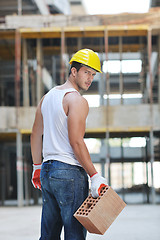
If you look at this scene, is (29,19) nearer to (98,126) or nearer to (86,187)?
(98,126)

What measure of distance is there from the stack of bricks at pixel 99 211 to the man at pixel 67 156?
6 cm

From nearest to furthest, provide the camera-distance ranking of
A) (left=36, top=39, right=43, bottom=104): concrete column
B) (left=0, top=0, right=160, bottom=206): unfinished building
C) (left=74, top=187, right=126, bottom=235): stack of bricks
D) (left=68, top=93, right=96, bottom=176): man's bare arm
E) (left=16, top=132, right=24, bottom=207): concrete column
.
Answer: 1. (left=74, top=187, right=126, bottom=235): stack of bricks
2. (left=68, top=93, right=96, bottom=176): man's bare arm
3. (left=16, top=132, right=24, bottom=207): concrete column
4. (left=0, top=0, right=160, bottom=206): unfinished building
5. (left=36, top=39, right=43, bottom=104): concrete column

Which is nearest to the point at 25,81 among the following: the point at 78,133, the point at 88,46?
the point at 88,46

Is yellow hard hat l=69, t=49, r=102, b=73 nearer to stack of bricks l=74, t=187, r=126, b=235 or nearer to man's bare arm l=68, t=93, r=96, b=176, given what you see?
man's bare arm l=68, t=93, r=96, b=176

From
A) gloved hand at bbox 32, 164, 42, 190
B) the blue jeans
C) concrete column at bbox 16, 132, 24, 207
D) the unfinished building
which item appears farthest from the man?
concrete column at bbox 16, 132, 24, 207

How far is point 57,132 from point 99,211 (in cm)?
63

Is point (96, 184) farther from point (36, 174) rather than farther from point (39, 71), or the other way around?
point (39, 71)

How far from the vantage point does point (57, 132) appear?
126 inches

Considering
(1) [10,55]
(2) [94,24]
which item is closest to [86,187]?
(2) [94,24]

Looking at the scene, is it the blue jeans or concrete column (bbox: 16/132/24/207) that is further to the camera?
concrete column (bbox: 16/132/24/207)

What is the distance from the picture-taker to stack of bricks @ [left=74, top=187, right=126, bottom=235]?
2.96 m

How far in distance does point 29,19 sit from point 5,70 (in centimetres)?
1019

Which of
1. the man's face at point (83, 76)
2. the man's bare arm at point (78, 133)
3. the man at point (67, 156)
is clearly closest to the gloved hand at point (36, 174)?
the man at point (67, 156)

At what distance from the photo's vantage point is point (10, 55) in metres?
24.7
